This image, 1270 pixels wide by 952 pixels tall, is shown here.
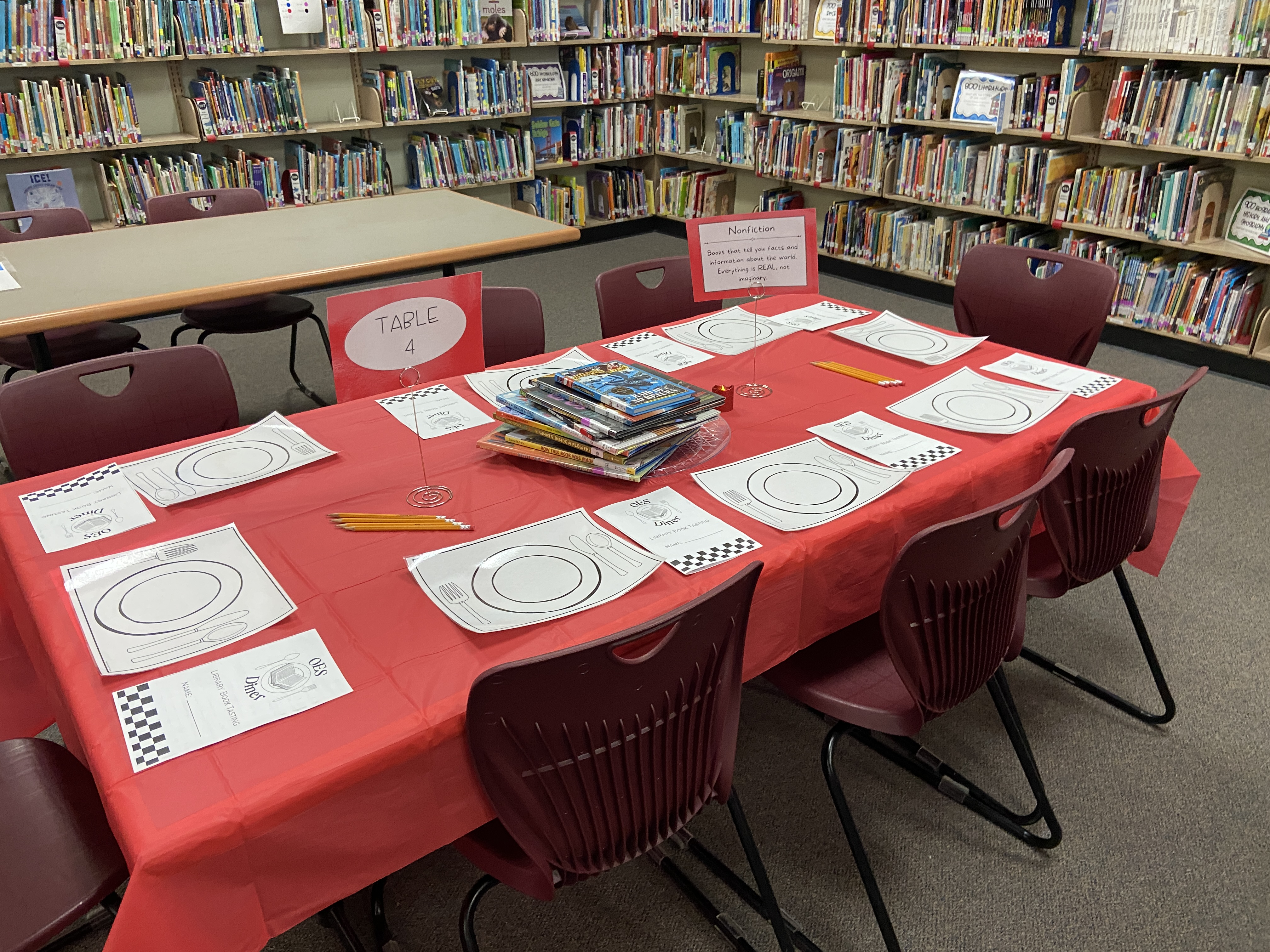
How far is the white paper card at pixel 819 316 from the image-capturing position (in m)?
2.28

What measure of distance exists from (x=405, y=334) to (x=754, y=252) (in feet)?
2.54

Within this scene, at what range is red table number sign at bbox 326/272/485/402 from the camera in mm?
1466

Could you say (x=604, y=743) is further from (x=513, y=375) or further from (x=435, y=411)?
(x=513, y=375)

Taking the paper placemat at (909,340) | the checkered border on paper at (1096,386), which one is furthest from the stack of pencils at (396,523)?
the checkered border on paper at (1096,386)

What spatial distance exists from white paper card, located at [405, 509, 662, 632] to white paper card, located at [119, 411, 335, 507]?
0.43m

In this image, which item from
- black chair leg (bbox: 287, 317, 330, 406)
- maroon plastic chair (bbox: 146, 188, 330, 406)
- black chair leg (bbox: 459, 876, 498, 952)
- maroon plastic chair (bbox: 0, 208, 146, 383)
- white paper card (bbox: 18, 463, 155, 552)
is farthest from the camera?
black chair leg (bbox: 287, 317, 330, 406)

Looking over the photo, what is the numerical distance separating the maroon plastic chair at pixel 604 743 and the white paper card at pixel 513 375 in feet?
2.74

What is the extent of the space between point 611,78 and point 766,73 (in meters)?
1.09

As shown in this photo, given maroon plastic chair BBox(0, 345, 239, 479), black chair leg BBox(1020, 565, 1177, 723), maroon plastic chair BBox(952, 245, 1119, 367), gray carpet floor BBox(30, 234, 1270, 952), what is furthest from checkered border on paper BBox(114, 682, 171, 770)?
maroon plastic chair BBox(952, 245, 1119, 367)

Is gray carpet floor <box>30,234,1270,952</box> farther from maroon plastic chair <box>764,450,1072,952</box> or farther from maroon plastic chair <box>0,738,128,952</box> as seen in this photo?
maroon plastic chair <box>0,738,128,952</box>

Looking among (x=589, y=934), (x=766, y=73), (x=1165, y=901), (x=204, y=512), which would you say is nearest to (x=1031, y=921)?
(x=1165, y=901)

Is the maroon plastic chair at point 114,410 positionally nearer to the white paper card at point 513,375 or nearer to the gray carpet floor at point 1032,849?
the white paper card at point 513,375

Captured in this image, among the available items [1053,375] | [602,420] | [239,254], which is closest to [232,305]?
[239,254]

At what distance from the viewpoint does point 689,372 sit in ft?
6.54
